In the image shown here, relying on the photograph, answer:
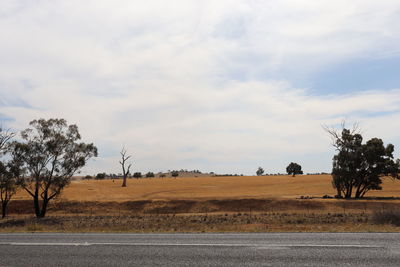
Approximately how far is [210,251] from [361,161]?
4368cm

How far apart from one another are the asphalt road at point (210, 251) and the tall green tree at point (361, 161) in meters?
38.7

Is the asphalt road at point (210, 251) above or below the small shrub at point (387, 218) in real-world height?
above

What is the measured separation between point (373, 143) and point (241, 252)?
44114 millimetres

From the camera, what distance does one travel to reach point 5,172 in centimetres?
3800

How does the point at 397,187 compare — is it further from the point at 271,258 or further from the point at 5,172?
the point at 271,258

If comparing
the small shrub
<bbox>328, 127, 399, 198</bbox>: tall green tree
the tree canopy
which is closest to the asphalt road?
the small shrub

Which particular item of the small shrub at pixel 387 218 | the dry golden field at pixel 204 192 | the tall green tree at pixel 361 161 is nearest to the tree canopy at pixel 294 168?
the dry golden field at pixel 204 192

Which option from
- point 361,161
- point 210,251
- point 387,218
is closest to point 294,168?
point 361,161

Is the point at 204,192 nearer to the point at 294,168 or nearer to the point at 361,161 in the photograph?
the point at 361,161

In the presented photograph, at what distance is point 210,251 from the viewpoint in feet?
32.9

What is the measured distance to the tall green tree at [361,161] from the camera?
4794cm

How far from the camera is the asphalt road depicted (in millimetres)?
8766

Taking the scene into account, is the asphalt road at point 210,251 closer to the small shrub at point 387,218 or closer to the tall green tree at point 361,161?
the small shrub at point 387,218

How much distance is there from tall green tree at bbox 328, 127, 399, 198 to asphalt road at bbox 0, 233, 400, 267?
38666 mm
